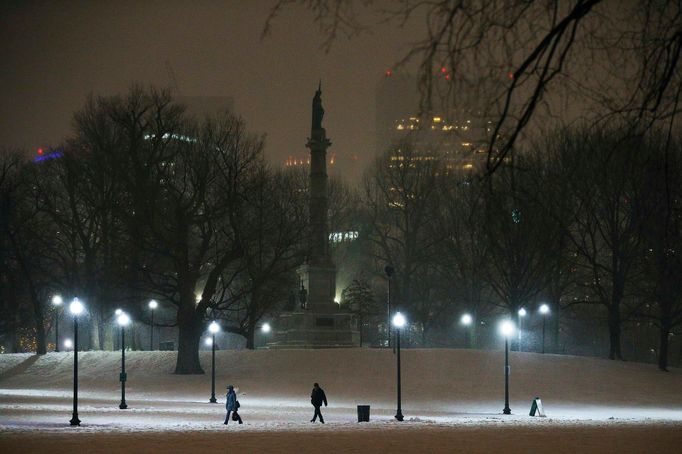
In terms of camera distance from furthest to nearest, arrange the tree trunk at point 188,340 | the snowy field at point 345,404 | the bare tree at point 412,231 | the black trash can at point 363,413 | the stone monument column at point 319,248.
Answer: the bare tree at point 412,231
the stone monument column at point 319,248
the tree trunk at point 188,340
the black trash can at point 363,413
the snowy field at point 345,404

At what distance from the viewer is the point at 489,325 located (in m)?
82.1

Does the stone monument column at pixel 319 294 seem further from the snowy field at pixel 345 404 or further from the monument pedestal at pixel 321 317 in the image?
the snowy field at pixel 345 404

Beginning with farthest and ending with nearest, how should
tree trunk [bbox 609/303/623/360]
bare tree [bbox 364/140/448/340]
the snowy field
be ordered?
bare tree [bbox 364/140/448/340] → tree trunk [bbox 609/303/623/360] → the snowy field

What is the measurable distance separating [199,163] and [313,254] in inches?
427

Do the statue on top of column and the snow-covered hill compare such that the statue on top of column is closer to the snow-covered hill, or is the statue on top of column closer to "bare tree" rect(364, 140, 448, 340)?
"bare tree" rect(364, 140, 448, 340)

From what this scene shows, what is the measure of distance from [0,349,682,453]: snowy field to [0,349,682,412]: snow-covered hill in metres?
0.10

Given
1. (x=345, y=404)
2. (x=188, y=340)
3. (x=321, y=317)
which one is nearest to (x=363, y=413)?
(x=345, y=404)

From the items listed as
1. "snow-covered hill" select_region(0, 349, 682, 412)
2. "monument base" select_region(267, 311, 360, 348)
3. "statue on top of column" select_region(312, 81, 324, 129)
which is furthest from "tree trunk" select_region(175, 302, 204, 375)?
"statue on top of column" select_region(312, 81, 324, 129)

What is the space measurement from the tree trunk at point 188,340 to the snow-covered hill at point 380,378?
1.26 metres

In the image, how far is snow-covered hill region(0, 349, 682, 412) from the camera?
45719 mm

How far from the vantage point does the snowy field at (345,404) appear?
20.8m

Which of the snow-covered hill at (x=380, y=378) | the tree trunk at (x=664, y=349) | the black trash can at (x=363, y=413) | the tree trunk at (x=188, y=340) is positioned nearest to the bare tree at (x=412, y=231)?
the snow-covered hill at (x=380, y=378)

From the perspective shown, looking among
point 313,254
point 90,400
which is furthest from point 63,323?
point 90,400

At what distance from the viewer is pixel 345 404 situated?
42.2 meters
